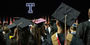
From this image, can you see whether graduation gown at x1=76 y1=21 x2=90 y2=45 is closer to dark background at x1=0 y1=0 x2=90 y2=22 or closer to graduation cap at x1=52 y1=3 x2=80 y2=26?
graduation cap at x1=52 y1=3 x2=80 y2=26

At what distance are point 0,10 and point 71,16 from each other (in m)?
15.0

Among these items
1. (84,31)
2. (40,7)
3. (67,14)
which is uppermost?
(40,7)

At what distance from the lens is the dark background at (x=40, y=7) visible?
1629cm

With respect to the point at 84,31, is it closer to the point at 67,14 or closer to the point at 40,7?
the point at 67,14

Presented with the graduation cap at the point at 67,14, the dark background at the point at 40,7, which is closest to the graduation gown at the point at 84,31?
the graduation cap at the point at 67,14

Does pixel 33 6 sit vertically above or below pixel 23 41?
above

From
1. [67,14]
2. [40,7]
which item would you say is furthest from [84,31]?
[40,7]

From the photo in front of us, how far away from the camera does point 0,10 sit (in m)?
18.8

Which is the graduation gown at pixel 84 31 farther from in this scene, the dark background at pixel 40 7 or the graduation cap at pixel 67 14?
the dark background at pixel 40 7

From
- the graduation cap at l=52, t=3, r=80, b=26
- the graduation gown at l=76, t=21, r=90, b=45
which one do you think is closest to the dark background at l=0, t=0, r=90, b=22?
the graduation gown at l=76, t=21, r=90, b=45

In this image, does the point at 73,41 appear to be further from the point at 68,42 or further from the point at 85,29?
the point at 85,29

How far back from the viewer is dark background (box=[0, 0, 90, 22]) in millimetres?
16292

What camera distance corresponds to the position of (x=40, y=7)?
17.6 meters

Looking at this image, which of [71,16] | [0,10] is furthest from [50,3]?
[71,16]
